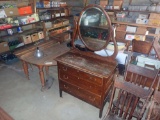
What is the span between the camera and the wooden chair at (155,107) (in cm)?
126

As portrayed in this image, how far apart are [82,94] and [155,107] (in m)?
1.08

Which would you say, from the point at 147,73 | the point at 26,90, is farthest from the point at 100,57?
the point at 26,90

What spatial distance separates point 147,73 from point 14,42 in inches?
148

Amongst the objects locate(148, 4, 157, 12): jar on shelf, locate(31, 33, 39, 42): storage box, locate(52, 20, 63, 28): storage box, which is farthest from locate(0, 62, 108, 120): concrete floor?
locate(148, 4, 157, 12): jar on shelf

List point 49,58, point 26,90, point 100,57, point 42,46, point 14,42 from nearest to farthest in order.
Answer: point 100,57 < point 49,58 < point 26,90 < point 42,46 < point 14,42

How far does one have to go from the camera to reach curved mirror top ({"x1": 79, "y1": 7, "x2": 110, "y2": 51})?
1984 millimetres

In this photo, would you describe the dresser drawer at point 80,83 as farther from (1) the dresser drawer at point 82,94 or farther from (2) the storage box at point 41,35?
(2) the storage box at point 41,35

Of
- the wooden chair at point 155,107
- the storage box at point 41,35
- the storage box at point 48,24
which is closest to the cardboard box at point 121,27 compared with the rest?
the storage box at point 48,24

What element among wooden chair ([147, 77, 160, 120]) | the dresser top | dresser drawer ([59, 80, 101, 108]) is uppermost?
the dresser top

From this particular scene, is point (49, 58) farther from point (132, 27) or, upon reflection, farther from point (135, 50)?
point (132, 27)

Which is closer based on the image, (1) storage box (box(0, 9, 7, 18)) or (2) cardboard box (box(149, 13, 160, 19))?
(1) storage box (box(0, 9, 7, 18))

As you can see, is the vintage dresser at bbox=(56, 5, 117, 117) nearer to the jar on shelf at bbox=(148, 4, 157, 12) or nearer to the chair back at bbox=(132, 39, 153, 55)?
the chair back at bbox=(132, 39, 153, 55)

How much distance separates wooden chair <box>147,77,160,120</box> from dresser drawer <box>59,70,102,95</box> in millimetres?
701

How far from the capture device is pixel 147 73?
1540mm
